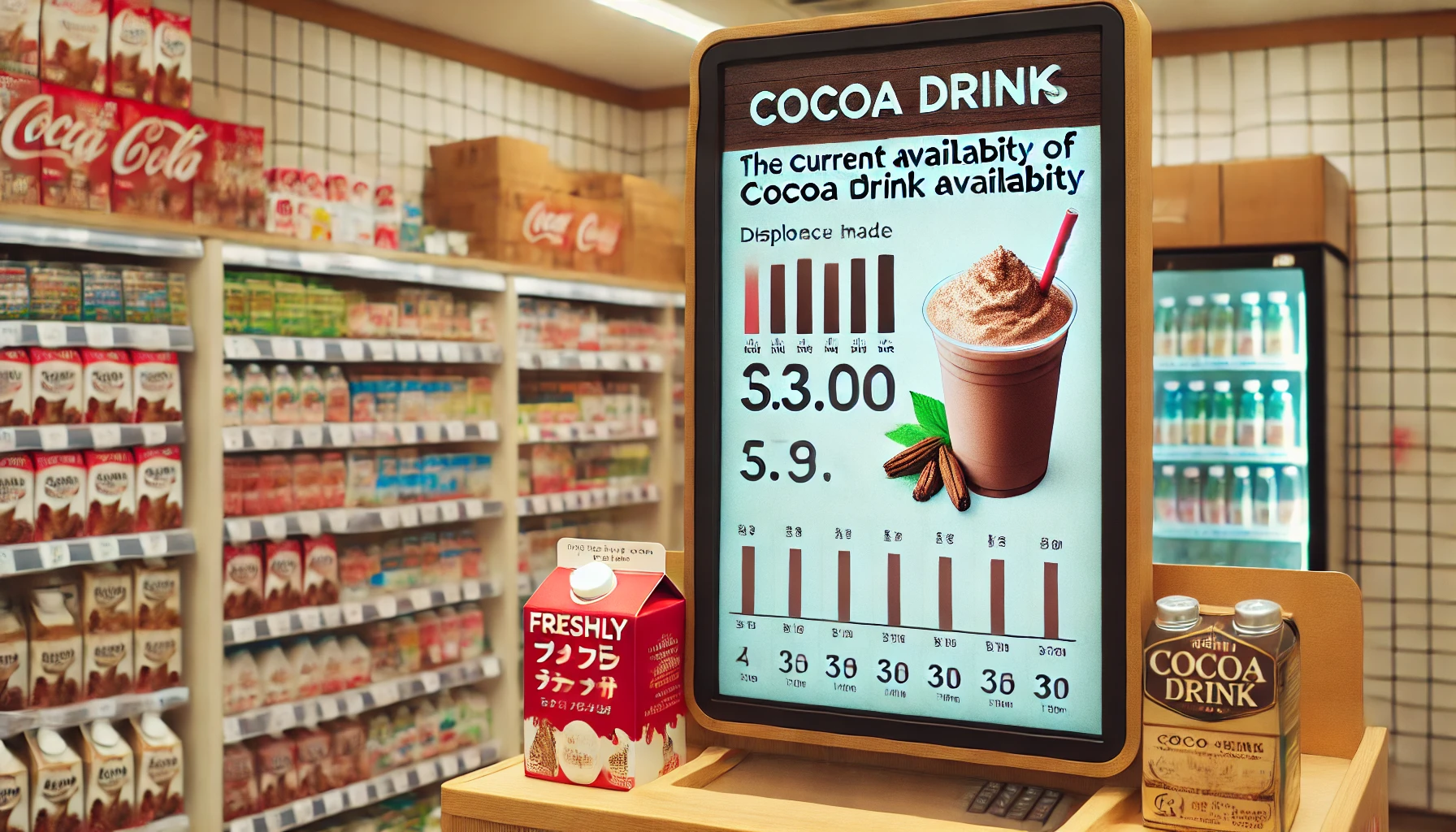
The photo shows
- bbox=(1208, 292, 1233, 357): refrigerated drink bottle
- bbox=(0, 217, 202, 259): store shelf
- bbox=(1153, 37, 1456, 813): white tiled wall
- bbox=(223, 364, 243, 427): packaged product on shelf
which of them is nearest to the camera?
bbox=(0, 217, 202, 259): store shelf

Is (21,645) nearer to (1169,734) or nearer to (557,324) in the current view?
(557,324)

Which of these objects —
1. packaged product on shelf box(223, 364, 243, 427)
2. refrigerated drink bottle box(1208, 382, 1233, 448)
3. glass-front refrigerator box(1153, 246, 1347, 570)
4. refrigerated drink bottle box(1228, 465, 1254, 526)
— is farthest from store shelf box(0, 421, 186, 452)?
refrigerated drink bottle box(1228, 465, 1254, 526)

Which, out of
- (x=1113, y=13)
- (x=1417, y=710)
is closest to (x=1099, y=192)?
(x=1113, y=13)

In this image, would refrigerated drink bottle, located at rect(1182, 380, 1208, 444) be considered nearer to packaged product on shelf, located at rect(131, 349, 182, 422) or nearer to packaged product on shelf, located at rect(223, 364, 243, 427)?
packaged product on shelf, located at rect(223, 364, 243, 427)

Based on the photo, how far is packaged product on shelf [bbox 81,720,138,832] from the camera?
3.49 meters

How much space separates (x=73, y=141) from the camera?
3.43 metres

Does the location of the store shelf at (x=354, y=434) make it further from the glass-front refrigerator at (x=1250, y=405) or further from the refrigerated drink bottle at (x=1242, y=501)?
the refrigerated drink bottle at (x=1242, y=501)

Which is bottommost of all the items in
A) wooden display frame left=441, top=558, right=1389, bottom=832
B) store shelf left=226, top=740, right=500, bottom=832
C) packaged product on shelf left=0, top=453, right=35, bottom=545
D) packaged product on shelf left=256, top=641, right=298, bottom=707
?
store shelf left=226, top=740, right=500, bottom=832

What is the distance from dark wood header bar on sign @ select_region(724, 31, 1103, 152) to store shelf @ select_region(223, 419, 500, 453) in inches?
115

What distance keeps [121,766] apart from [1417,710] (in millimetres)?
Answer: 5406

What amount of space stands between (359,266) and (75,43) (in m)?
1.17

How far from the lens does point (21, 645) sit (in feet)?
11.2

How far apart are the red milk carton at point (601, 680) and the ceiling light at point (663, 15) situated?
3.92m

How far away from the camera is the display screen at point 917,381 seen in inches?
53.3
